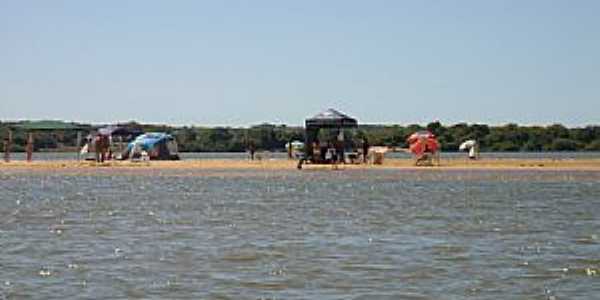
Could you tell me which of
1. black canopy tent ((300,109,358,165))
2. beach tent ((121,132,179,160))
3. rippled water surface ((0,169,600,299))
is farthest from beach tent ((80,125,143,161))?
rippled water surface ((0,169,600,299))

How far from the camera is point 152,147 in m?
68.4

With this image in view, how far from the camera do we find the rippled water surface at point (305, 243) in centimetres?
1404

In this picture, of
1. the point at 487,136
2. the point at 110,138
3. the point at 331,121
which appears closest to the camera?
the point at 331,121

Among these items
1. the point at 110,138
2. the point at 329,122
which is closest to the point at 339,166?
the point at 329,122

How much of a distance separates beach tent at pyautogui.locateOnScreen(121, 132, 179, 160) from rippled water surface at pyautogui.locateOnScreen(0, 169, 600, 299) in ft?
96.5

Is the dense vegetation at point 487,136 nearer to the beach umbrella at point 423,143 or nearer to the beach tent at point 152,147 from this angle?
the beach tent at point 152,147

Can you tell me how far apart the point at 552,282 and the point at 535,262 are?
6.31ft

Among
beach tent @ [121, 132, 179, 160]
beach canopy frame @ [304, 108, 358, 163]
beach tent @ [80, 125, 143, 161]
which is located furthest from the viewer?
beach tent @ [121, 132, 179, 160]

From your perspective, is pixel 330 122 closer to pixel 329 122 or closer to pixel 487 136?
pixel 329 122

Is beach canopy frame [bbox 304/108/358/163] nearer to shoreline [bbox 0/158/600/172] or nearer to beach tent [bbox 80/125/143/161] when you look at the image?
shoreline [bbox 0/158/600/172]

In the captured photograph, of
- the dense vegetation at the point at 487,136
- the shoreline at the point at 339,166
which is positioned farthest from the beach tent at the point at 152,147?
the dense vegetation at the point at 487,136

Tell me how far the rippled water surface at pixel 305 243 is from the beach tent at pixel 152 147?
2941 centimetres

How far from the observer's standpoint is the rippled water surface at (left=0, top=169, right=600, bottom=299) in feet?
46.1

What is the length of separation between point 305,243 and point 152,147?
50.0m
